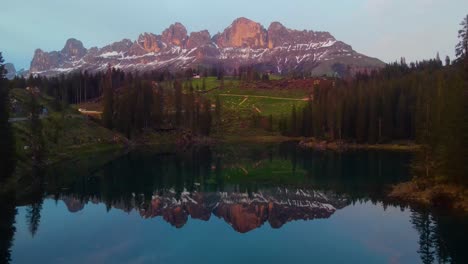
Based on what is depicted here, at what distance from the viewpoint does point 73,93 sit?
194875 millimetres

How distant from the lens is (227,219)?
47625 mm

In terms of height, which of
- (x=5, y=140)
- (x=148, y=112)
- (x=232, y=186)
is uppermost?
(x=5, y=140)

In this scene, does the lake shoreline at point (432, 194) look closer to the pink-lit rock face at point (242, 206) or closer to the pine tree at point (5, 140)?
the pink-lit rock face at point (242, 206)

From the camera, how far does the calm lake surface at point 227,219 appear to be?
34688 mm

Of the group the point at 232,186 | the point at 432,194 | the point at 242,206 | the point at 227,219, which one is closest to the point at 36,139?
the point at 232,186

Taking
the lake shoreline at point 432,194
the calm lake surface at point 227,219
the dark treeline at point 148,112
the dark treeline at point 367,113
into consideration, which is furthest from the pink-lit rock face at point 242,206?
the dark treeline at point 148,112

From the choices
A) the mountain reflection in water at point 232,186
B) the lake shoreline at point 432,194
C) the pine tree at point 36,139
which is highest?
the pine tree at point 36,139

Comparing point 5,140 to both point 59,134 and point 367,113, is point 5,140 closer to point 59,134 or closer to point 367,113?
point 59,134

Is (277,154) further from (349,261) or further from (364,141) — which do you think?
(349,261)

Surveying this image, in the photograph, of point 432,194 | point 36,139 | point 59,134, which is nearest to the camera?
point 432,194

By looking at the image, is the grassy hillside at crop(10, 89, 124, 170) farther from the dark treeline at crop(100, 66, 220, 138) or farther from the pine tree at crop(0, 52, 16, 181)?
the pine tree at crop(0, 52, 16, 181)

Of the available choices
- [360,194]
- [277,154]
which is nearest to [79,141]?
[277,154]

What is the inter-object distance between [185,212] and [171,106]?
406 ft

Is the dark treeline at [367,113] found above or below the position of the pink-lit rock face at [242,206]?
above
